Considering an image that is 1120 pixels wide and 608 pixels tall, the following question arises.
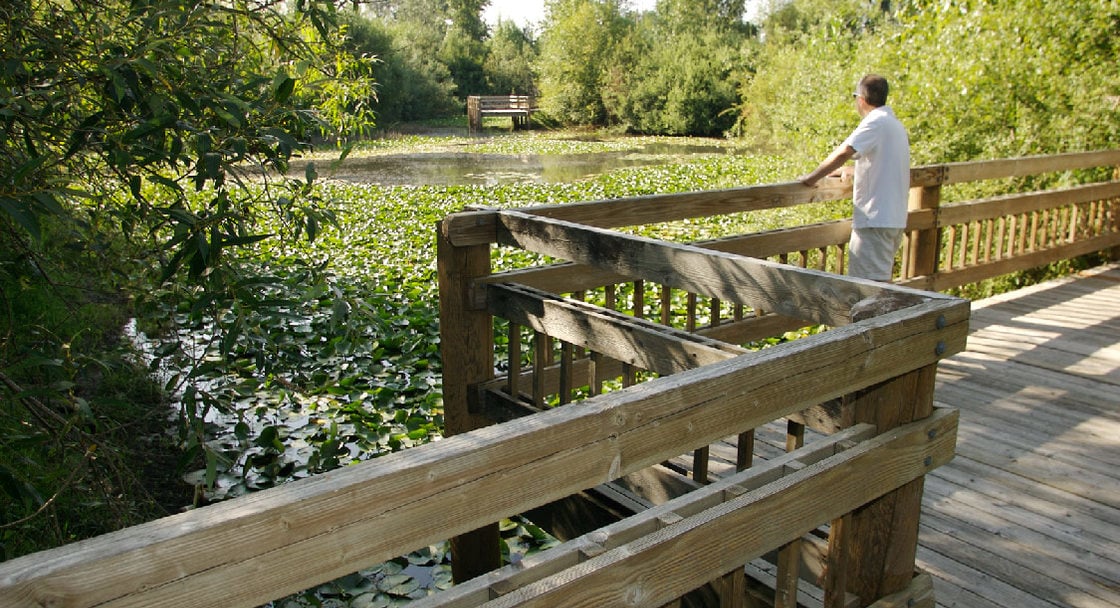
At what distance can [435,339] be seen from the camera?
303 inches

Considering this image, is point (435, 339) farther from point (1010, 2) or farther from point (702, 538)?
point (1010, 2)

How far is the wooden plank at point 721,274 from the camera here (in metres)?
2.40

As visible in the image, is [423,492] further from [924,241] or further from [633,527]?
[924,241]

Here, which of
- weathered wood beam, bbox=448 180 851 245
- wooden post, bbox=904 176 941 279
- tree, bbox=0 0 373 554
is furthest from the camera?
wooden post, bbox=904 176 941 279

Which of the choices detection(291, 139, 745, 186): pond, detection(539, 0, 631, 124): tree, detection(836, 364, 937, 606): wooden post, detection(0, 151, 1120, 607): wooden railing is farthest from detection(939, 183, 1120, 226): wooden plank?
detection(539, 0, 631, 124): tree

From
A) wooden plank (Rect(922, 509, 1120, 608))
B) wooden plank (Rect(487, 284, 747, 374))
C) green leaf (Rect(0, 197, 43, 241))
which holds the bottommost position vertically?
wooden plank (Rect(922, 509, 1120, 608))

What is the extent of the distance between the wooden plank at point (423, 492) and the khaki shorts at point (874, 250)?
3206 millimetres

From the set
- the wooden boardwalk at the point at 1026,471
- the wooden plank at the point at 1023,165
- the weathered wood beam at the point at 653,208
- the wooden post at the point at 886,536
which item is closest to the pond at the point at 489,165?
the wooden plank at the point at 1023,165

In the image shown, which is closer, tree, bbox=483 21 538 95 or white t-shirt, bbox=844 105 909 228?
white t-shirt, bbox=844 105 909 228

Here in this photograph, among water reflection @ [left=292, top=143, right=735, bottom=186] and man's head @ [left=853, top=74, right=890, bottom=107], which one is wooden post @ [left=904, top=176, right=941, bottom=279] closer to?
man's head @ [left=853, top=74, right=890, bottom=107]

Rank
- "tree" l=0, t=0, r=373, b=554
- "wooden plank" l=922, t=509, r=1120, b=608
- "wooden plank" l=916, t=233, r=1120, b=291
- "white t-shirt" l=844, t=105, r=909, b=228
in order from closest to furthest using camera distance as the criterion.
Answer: "tree" l=0, t=0, r=373, b=554 → "wooden plank" l=922, t=509, r=1120, b=608 → "white t-shirt" l=844, t=105, r=909, b=228 → "wooden plank" l=916, t=233, r=1120, b=291

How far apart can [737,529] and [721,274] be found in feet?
2.95

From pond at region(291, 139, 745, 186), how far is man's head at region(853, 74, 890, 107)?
50.5 feet

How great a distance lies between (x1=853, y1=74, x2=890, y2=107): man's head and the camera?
16.8 feet
